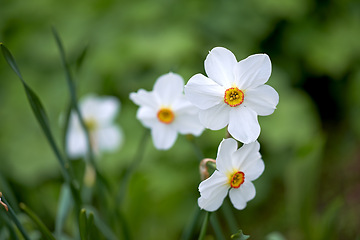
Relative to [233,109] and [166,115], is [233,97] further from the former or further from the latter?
[166,115]

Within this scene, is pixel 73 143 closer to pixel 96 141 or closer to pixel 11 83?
pixel 96 141

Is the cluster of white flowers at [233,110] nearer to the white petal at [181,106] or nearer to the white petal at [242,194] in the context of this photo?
the white petal at [242,194]

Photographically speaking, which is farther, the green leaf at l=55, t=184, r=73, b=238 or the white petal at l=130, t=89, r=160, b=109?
the green leaf at l=55, t=184, r=73, b=238

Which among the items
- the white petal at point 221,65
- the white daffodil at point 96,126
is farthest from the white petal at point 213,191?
the white daffodil at point 96,126

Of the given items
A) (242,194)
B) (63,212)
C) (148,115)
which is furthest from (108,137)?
(242,194)

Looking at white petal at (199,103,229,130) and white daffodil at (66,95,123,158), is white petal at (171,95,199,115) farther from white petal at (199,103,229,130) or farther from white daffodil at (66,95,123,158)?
white daffodil at (66,95,123,158)

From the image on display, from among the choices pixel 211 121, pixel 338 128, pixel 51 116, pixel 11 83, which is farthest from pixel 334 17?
pixel 211 121

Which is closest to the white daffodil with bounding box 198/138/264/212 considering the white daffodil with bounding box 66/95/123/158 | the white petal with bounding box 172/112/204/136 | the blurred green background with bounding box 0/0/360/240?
the white petal with bounding box 172/112/204/136
